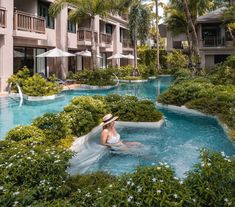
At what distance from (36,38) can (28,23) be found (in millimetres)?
1155

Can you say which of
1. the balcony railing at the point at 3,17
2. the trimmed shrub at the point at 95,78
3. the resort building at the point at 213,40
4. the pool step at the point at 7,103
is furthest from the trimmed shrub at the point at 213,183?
the resort building at the point at 213,40

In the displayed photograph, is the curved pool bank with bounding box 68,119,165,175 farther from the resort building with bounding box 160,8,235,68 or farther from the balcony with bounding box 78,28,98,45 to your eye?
the resort building with bounding box 160,8,235,68

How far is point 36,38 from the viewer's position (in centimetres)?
2144

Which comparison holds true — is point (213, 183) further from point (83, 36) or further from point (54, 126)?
point (83, 36)

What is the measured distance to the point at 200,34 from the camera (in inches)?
1512

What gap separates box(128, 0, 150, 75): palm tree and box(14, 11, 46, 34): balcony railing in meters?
12.6

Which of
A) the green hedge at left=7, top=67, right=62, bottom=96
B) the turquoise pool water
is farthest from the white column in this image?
the turquoise pool water

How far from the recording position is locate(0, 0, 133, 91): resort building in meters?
19.7

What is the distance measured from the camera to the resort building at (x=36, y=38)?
1969 centimetres

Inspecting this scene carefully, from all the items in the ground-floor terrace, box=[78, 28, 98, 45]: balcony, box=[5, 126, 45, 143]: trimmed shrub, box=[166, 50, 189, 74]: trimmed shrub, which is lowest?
box=[5, 126, 45, 143]: trimmed shrub

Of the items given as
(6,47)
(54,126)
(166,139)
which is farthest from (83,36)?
(54,126)

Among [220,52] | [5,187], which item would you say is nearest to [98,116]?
[5,187]

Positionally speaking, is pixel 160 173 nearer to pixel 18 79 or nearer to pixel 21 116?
pixel 21 116

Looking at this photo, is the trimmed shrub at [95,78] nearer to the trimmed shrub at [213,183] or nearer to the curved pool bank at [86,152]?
the curved pool bank at [86,152]
